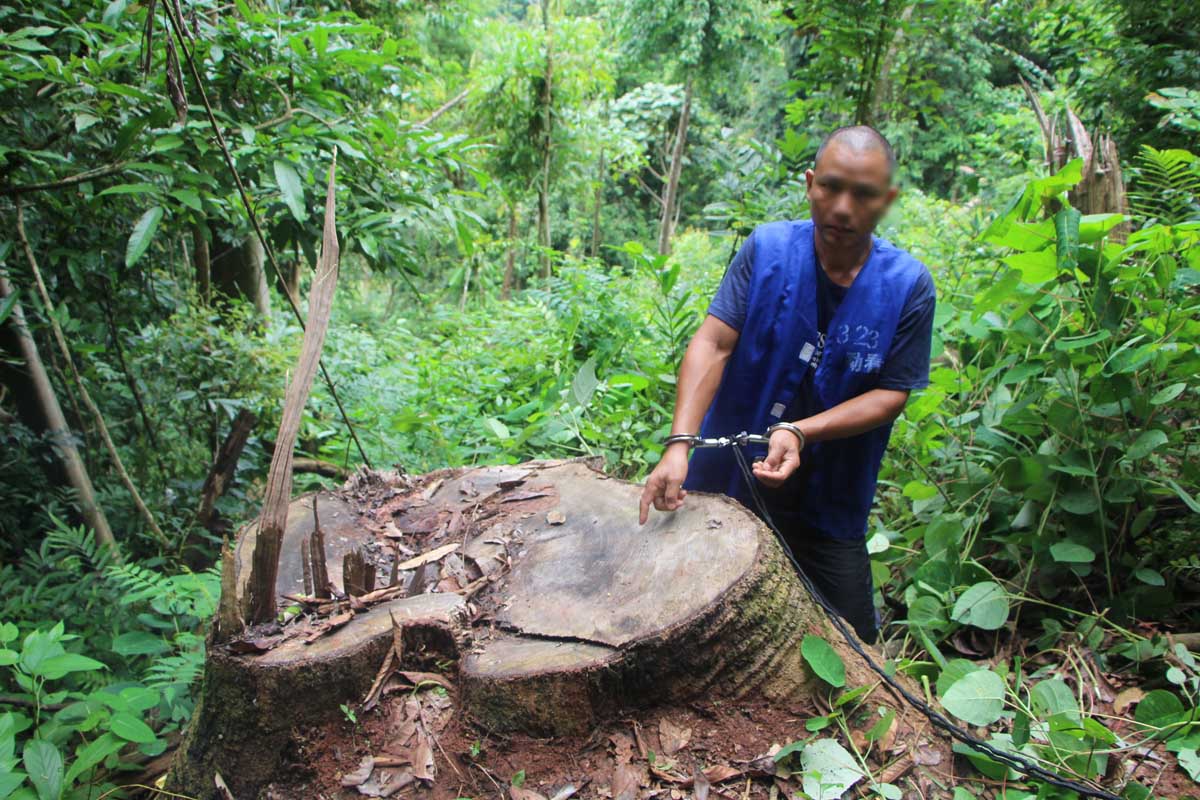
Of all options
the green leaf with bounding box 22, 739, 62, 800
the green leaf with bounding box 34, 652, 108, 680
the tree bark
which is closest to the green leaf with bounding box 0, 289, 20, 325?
the green leaf with bounding box 34, 652, 108, 680

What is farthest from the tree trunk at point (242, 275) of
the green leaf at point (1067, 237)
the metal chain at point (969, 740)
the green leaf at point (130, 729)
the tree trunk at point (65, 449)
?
the green leaf at point (1067, 237)

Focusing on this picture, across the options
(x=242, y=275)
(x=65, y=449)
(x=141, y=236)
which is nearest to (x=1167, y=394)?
(x=141, y=236)

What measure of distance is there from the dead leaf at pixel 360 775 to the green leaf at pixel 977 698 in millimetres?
1121

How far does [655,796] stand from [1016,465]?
1726 mm

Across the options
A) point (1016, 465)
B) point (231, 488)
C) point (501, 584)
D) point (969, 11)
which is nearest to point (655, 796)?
point (501, 584)

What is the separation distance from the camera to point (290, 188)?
179 centimetres

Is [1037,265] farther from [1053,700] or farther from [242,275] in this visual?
[242,275]

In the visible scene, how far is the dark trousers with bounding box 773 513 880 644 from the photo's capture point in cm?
204

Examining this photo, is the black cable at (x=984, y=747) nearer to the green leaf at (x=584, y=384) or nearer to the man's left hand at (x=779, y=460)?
the man's left hand at (x=779, y=460)

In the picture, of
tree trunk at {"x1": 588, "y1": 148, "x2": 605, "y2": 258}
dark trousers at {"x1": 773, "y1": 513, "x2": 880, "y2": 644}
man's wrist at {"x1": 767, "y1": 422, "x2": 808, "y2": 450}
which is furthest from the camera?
tree trunk at {"x1": 588, "y1": 148, "x2": 605, "y2": 258}

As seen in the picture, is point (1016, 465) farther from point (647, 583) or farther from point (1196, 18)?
point (1196, 18)

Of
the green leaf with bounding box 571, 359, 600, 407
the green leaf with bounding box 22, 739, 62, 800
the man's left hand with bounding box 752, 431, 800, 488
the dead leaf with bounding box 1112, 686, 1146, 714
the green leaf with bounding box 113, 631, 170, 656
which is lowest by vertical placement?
the dead leaf with bounding box 1112, 686, 1146, 714

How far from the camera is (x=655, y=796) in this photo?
118cm

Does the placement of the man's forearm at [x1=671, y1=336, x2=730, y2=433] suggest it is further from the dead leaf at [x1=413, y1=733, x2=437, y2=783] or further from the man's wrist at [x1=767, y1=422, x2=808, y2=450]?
the dead leaf at [x1=413, y1=733, x2=437, y2=783]
